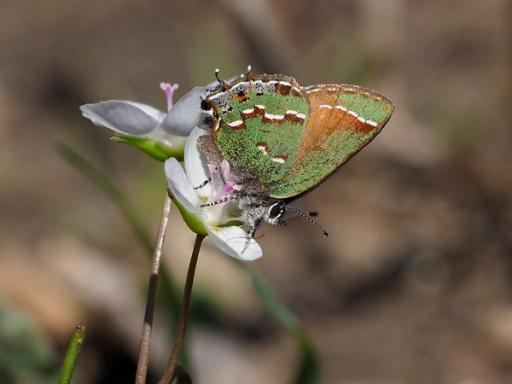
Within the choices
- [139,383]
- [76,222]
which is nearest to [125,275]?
[76,222]

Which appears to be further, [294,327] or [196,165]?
[294,327]

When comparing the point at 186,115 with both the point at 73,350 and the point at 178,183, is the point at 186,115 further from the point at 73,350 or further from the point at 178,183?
the point at 73,350

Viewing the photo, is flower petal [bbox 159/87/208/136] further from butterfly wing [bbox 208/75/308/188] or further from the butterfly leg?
the butterfly leg

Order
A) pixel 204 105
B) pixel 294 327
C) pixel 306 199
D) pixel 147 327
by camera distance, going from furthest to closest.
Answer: pixel 306 199
pixel 294 327
pixel 204 105
pixel 147 327

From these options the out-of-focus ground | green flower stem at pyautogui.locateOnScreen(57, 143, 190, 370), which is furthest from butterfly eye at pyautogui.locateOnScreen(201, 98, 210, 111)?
the out-of-focus ground

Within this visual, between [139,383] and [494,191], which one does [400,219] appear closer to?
[494,191]

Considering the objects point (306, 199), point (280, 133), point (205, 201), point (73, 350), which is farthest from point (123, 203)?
point (306, 199)

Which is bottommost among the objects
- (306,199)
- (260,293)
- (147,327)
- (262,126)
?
(147,327)

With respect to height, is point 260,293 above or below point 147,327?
above
